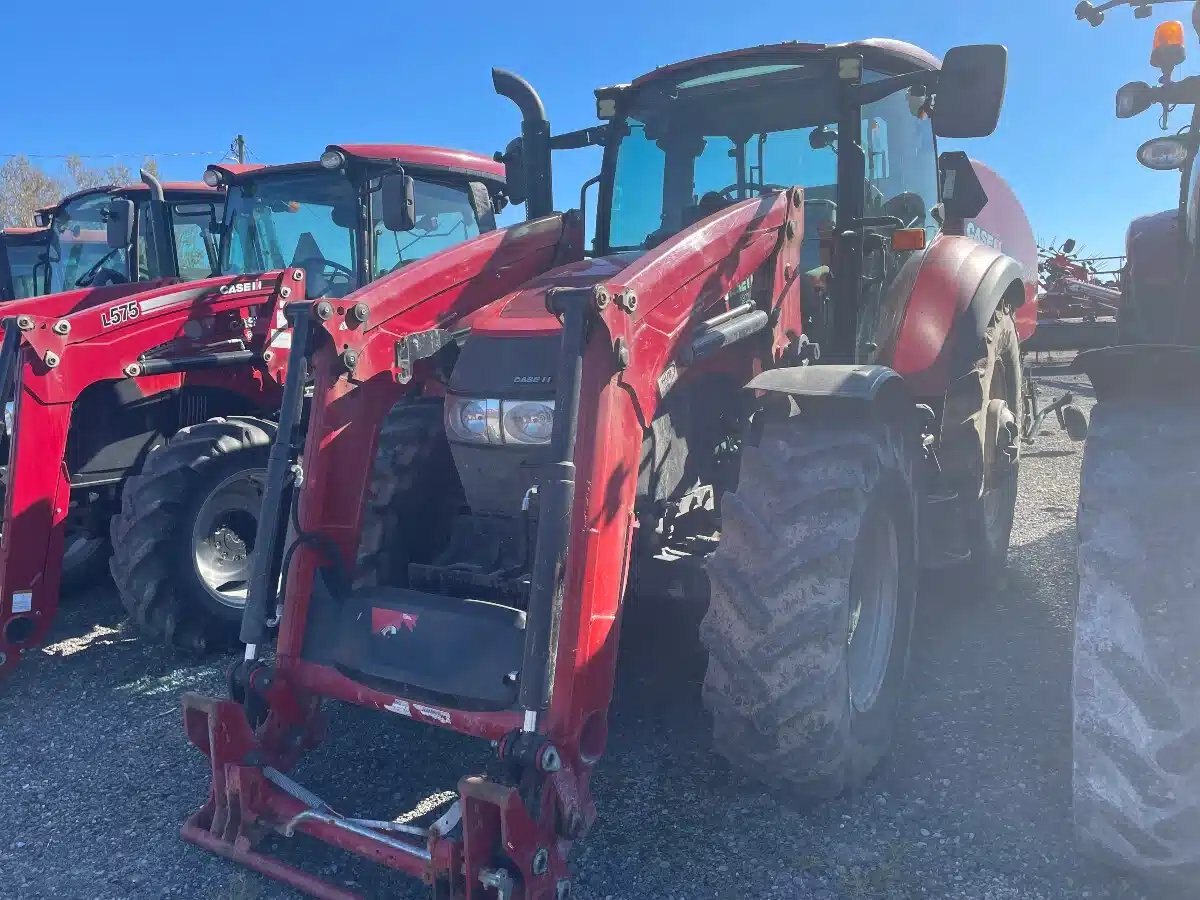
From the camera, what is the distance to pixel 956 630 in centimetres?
Answer: 443

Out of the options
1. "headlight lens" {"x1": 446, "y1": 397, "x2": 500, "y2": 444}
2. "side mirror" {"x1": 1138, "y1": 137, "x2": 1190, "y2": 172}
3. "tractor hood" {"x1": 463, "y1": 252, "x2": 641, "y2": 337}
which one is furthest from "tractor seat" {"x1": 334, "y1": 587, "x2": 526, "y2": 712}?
"side mirror" {"x1": 1138, "y1": 137, "x2": 1190, "y2": 172}

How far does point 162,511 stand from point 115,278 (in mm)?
3157

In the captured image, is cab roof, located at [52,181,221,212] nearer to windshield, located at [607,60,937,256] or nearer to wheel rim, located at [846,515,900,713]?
windshield, located at [607,60,937,256]

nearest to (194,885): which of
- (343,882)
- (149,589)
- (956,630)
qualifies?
(343,882)

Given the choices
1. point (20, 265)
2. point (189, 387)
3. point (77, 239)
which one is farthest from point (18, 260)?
point (189, 387)

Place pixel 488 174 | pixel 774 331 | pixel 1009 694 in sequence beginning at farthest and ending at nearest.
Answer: pixel 488 174, pixel 1009 694, pixel 774 331

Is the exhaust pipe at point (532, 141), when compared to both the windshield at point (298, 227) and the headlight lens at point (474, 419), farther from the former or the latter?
the windshield at point (298, 227)

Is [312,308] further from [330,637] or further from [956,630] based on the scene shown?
[956,630]

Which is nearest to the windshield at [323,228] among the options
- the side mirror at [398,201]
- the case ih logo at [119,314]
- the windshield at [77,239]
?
the side mirror at [398,201]

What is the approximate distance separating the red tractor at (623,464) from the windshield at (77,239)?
4606 mm

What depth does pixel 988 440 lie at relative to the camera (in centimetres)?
468

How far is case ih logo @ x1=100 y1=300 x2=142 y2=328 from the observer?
16.2ft

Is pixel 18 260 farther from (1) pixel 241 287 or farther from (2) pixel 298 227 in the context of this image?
(1) pixel 241 287

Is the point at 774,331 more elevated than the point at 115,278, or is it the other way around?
the point at 115,278
